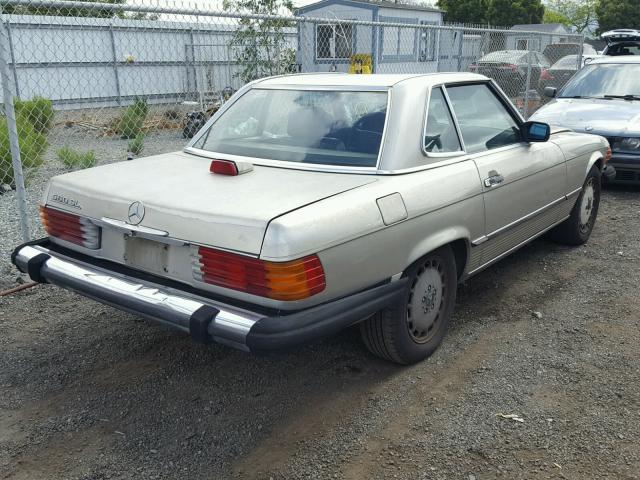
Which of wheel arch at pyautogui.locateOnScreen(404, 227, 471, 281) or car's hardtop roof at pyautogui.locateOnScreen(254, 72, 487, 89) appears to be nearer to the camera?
wheel arch at pyautogui.locateOnScreen(404, 227, 471, 281)

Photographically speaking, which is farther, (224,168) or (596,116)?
(596,116)

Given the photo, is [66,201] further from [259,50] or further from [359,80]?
[259,50]

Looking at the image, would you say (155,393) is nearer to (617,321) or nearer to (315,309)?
(315,309)

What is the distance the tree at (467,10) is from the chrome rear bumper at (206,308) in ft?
148

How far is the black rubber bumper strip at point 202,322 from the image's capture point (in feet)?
8.65

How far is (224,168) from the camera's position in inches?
130

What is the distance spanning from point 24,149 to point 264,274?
5.88 m

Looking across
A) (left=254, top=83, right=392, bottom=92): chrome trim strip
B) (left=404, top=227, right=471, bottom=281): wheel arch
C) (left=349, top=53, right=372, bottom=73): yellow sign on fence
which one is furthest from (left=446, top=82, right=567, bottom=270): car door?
(left=349, top=53, right=372, bottom=73): yellow sign on fence

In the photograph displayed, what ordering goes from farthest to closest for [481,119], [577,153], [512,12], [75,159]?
[512,12] → [75,159] → [577,153] → [481,119]

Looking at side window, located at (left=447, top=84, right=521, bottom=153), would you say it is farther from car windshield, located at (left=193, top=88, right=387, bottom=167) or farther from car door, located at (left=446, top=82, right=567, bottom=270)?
car windshield, located at (left=193, top=88, right=387, bottom=167)

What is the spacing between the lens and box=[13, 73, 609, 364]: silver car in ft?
8.69

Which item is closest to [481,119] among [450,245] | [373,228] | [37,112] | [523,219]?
[523,219]

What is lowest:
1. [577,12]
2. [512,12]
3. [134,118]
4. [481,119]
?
[134,118]

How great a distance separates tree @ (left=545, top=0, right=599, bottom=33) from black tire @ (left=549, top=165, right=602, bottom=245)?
6386cm
